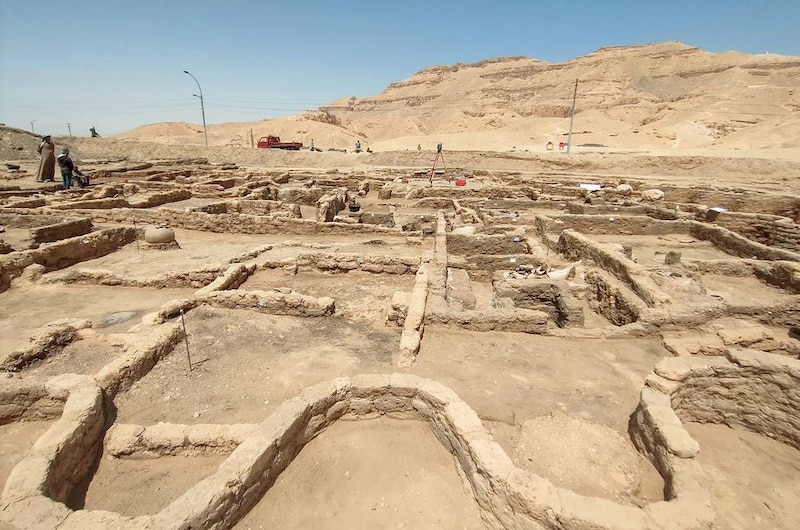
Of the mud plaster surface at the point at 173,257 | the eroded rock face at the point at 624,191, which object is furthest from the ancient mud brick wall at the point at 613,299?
the eroded rock face at the point at 624,191

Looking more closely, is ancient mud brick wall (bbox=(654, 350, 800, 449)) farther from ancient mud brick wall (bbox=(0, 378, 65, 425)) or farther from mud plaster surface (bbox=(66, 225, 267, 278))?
mud plaster surface (bbox=(66, 225, 267, 278))

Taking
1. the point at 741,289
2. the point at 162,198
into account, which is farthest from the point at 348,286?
the point at 162,198

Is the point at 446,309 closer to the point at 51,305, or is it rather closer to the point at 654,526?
the point at 654,526

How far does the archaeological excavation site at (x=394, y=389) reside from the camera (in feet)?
12.8

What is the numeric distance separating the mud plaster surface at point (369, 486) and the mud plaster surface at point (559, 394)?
0.91 metres

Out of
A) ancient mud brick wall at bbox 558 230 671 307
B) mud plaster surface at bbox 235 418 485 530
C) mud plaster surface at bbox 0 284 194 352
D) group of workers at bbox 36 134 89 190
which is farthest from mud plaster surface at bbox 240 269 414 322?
group of workers at bbox 36 134 89 190

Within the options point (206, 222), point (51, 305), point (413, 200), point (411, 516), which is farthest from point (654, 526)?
point (413, 200)

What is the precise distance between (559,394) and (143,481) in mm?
5358

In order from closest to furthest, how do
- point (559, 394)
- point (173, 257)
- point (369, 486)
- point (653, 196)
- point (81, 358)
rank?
point (369, 486), point (559, 394), point (81, 358), point (173, 257), point (653, 196)

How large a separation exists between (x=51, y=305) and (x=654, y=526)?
1128 cm

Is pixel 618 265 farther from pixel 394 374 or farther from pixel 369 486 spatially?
pixel 369 486

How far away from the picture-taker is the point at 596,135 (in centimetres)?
5569

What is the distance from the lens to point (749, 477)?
4.58 m

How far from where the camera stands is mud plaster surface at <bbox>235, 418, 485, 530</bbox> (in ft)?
12.7
